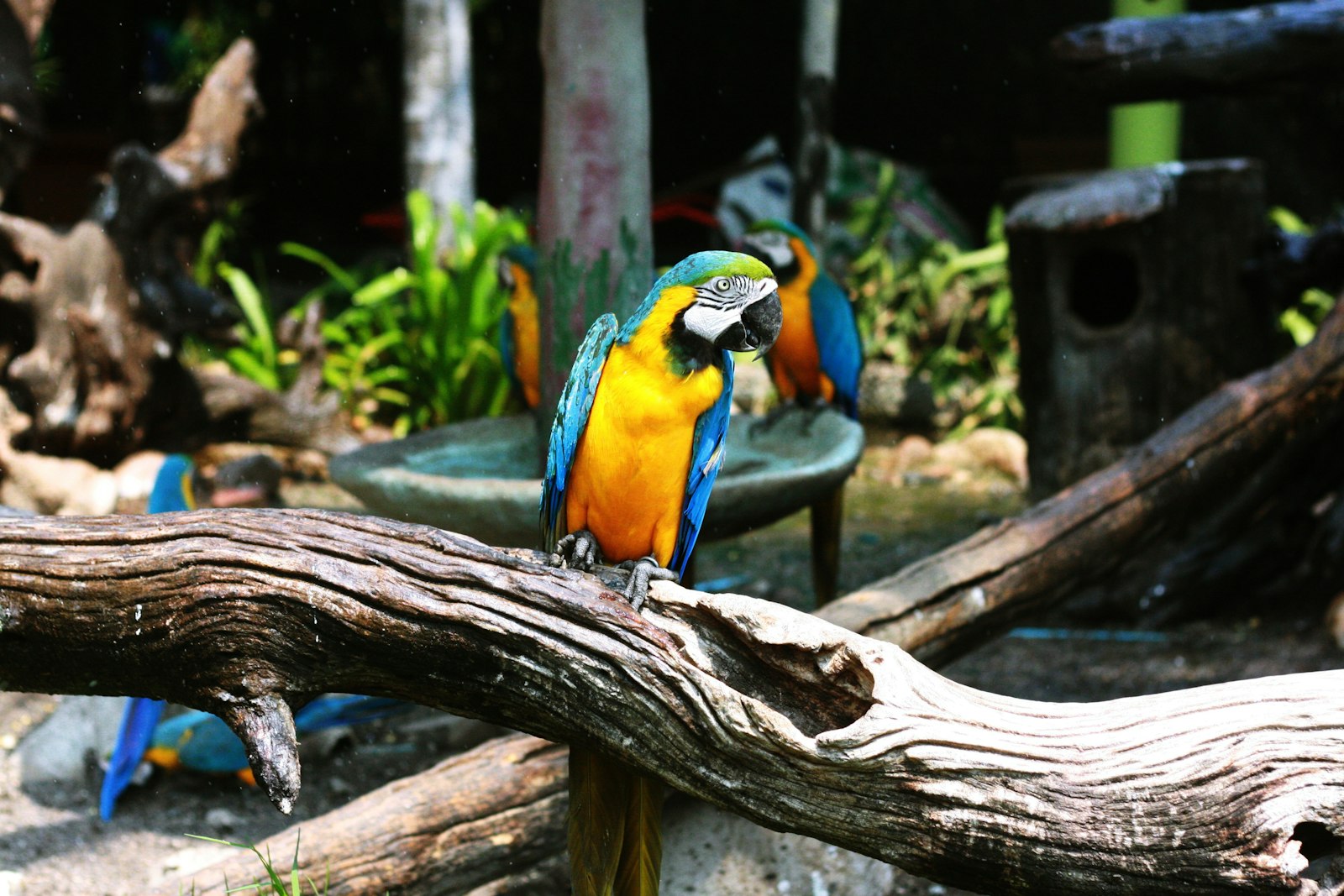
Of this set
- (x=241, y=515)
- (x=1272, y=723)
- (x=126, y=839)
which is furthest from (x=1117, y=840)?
(x=126, y=839)

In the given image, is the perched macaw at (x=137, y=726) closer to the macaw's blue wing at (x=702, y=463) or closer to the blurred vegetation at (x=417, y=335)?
the macaw's blue wing at (x=702, y=463)

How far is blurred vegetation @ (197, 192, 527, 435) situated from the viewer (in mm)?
4949

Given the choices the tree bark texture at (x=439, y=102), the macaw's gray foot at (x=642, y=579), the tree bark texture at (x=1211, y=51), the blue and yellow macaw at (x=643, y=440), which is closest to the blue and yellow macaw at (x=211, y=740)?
the blue and yellow macaw at (x=643, y=440)

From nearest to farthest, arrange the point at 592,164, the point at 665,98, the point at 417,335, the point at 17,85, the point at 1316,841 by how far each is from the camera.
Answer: the point at 1316,841
the point at 592,164
the point at 17,85
the point at 417,335
the point at 665,98

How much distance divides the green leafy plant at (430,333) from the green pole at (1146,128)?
2593 millimetres

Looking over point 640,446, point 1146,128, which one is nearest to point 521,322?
point 640,446

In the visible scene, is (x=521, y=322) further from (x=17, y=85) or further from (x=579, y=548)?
(x=579, y=548)

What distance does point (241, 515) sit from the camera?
148cm

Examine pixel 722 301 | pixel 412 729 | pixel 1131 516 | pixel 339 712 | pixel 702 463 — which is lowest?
pixel 412 729

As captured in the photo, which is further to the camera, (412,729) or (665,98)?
(665,98)

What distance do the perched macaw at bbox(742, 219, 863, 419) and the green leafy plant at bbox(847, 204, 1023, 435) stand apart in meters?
2.32

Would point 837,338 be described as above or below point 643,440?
below

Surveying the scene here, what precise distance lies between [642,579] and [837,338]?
5.79 feet

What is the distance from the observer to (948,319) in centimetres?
575
